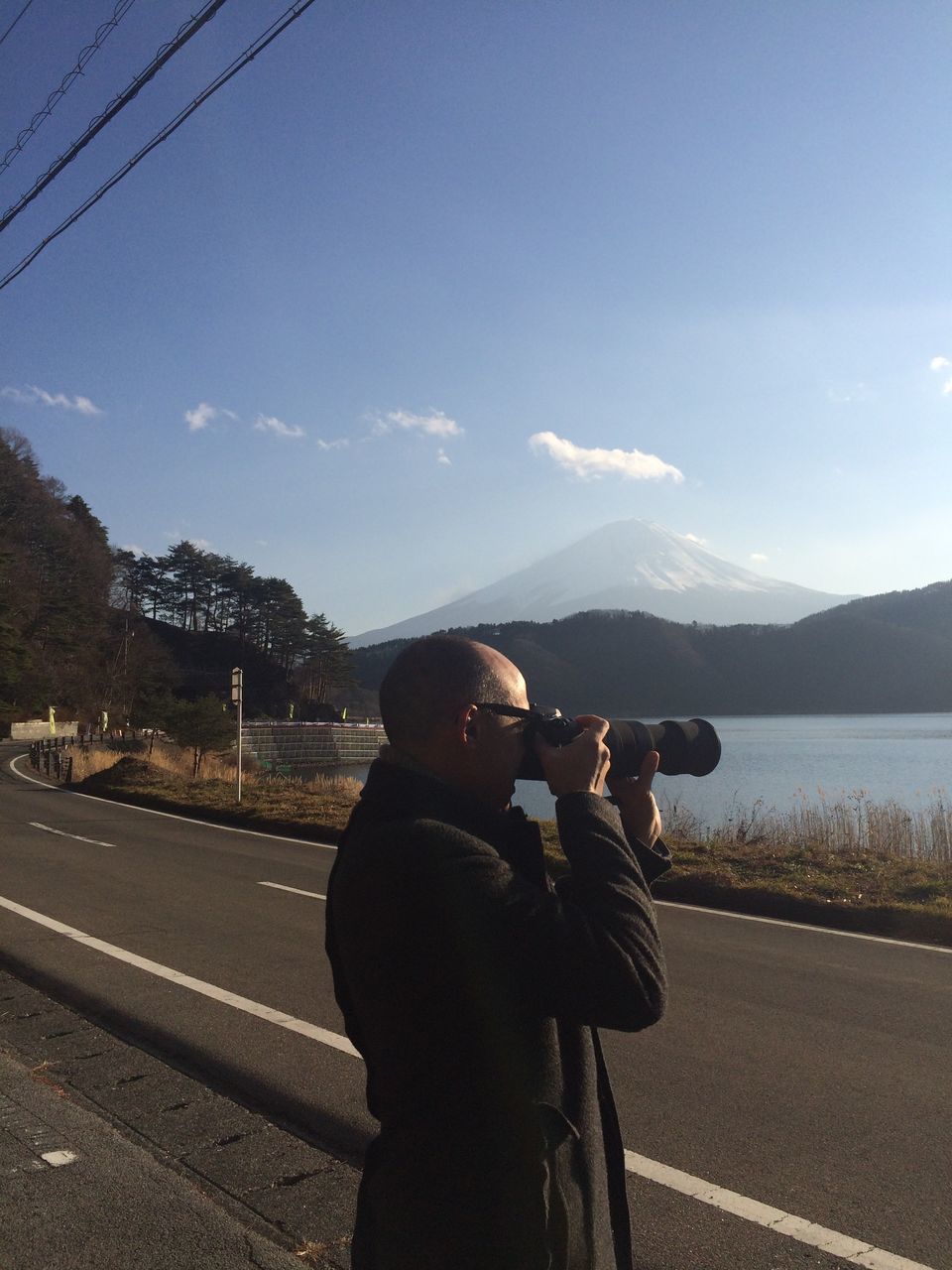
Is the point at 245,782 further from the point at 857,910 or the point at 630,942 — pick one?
the point at 630,942

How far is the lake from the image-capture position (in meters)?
23.1

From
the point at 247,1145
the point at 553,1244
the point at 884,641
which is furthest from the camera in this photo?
the point at 884,641

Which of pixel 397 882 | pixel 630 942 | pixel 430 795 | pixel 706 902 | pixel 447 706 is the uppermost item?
pixel 447 706

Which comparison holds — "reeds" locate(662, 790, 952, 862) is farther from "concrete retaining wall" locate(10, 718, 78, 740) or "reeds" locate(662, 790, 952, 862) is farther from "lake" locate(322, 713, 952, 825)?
"concrete retaining wall" locate(10, 718, 78, 740)

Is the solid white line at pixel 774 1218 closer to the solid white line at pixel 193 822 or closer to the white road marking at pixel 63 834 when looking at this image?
the solid white line at pixel 193 822

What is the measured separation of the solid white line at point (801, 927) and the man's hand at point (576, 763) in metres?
7.13

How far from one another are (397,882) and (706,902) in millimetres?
8977

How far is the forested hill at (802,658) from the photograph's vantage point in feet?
207

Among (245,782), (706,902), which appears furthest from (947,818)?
(245,782)

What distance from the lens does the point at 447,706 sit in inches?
62.7

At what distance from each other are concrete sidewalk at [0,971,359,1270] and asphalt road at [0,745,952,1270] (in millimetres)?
295

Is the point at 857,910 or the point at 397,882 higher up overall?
the point at 397,882

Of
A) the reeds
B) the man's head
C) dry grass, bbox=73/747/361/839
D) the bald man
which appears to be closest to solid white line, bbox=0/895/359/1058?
the bald man

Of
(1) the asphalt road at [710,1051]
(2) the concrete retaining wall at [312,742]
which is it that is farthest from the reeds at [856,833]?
(2) the concrete retaining wall at [312,742]
